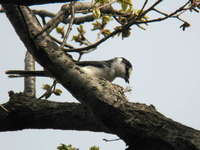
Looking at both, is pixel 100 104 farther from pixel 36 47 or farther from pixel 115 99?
pixel 36 47

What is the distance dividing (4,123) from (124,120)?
1.36m

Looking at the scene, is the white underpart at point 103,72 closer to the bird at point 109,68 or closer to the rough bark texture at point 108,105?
the bird at point 109,68

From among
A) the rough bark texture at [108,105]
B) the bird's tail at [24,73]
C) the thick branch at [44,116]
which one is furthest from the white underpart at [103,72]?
the rough bark texture at [108,105]

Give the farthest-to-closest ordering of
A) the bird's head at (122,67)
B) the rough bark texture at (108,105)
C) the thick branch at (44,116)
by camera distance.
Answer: the bird's head at (122,67)
the thick branch at (44,116)
the rough bark texture at (108,105)

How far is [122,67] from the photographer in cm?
928

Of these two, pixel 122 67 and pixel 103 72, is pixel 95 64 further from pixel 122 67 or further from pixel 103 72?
pixel 122 67

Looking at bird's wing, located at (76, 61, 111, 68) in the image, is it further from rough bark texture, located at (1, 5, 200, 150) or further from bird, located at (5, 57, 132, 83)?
rough bark texture, located at (1, 5, 200, 150)

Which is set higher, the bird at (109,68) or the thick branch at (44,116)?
the bird at (109,68)

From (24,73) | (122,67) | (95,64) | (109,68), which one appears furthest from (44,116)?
(122,67)

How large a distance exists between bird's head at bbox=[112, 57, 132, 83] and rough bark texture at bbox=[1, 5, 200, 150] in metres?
5.08

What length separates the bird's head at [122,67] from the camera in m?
9.06

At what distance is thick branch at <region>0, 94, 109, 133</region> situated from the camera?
3.95m

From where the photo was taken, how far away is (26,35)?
3783 mm

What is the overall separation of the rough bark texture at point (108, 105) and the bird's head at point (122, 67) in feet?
16.7
